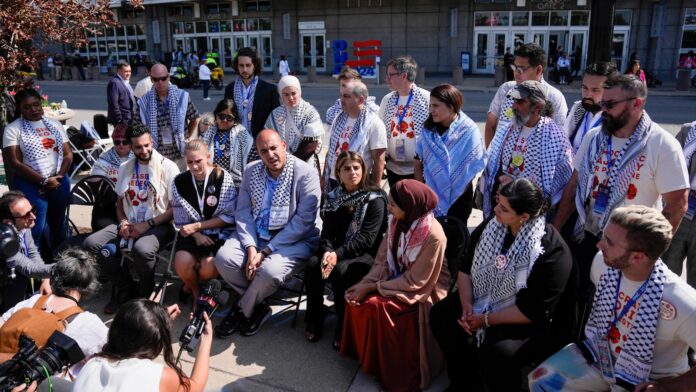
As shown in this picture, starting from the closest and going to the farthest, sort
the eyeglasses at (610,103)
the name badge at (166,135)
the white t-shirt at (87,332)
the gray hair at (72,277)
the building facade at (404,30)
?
the white t-shirt at (87,332) → the gray hair at (72,277) → the eyeglasses at (610,103) → the name badge at (166,135) → the building facade at (404,30)

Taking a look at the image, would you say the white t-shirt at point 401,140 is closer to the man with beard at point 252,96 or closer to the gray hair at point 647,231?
the man with beard at point 252,96

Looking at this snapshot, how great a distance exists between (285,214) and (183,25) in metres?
33.7

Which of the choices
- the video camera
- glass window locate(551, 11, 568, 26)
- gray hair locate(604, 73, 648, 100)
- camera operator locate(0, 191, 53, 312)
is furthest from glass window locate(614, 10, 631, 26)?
the video camera

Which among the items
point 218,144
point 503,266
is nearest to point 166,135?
point 218,144

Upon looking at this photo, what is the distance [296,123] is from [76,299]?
9.12ft

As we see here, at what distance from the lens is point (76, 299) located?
10.4 ft

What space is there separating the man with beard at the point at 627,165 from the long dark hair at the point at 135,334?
2.56 meters

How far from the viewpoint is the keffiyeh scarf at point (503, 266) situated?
306 centimetres

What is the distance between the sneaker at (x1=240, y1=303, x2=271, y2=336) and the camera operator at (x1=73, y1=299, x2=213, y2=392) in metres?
1.64

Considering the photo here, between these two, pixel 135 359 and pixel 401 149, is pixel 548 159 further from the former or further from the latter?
pixel 135 359

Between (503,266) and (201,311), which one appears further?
(503,266)

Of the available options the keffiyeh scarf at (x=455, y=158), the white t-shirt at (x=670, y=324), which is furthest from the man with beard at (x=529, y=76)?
the white t-shirt at (x=670, y=324)

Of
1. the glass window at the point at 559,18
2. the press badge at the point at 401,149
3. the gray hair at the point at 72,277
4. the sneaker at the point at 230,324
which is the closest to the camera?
the gray hair at the point at 72,277

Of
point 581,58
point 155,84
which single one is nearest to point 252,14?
point 581,58
